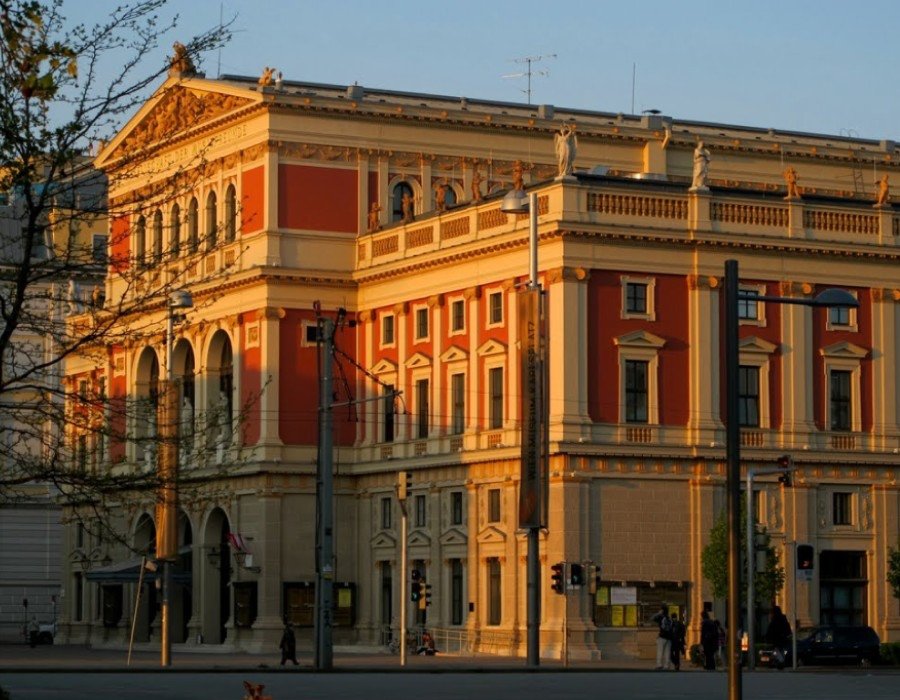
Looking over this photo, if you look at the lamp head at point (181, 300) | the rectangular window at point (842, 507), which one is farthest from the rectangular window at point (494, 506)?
the lamp head at point (181, 300)

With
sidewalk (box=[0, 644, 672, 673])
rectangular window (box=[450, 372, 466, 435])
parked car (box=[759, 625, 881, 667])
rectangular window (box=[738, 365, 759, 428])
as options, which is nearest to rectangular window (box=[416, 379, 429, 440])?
rectangular window (box=[450, 372, 466, 435])

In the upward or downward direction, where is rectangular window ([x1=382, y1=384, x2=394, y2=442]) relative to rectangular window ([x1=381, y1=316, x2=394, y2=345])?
downward

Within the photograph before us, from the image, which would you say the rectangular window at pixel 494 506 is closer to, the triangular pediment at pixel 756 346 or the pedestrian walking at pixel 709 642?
the triangular pediment at pixel 756 346

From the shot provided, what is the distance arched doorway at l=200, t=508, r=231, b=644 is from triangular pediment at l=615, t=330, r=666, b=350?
2160 cm

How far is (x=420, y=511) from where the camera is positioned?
3497 inches

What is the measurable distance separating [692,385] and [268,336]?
18.4 meters

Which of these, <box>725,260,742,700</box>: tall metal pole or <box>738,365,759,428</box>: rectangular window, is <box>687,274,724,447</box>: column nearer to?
<box>738,365,759,428</box>: rectangular window

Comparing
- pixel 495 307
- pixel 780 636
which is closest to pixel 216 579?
pixel 495 307

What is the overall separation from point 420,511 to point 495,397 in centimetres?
679

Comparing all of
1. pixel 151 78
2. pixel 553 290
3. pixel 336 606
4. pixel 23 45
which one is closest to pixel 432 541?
pixel 336 606

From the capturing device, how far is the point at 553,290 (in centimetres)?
8069

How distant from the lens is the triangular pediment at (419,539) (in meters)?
87.8

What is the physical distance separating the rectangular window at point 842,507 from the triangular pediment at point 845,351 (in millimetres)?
5075

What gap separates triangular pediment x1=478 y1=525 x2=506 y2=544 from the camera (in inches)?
3268
